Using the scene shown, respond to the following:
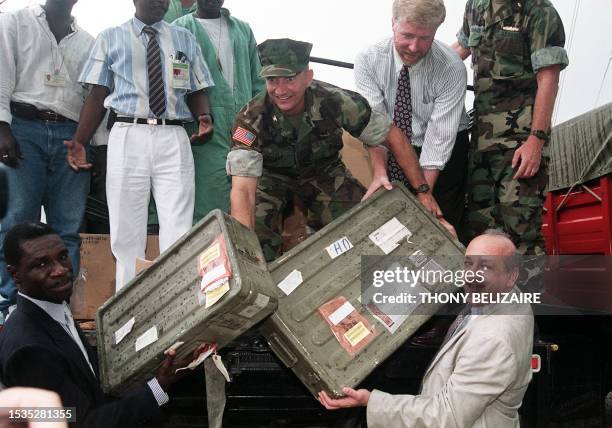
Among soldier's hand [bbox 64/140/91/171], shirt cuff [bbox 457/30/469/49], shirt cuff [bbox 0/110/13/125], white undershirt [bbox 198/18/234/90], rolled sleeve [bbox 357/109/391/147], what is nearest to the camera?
rolled sleeve [bbox 357/109/391/147]

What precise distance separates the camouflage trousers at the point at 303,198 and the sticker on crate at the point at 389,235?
16.2 inches

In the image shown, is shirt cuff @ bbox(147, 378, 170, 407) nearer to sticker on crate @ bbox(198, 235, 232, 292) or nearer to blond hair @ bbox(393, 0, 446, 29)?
sticker on crate @ bbox(198, 235, 232, 292)

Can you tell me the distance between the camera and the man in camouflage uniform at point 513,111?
289 cm

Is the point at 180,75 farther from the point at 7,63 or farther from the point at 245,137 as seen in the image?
the point at 7,63

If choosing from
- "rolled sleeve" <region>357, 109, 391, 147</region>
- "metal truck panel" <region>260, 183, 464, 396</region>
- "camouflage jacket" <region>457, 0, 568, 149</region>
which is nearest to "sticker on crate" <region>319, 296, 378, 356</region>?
"metal truck panel" <region>260, 183, 464, 396</region>

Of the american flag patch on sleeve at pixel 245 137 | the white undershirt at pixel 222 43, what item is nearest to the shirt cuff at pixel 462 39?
the white undershirt at pixel 222 43

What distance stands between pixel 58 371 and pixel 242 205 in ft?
3.47

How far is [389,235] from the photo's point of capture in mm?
2543

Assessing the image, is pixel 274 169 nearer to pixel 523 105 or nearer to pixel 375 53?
pixel 375 53

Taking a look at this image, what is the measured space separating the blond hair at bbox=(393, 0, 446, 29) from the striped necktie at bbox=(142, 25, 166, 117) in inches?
49.2

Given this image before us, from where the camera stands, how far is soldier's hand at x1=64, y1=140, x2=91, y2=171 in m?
3.09

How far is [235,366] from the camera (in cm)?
245

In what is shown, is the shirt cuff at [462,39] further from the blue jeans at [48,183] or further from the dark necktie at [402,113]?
the blue jeans at [48,183]

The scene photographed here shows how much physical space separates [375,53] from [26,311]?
1961mm
